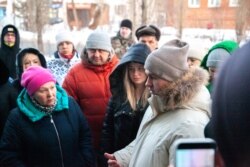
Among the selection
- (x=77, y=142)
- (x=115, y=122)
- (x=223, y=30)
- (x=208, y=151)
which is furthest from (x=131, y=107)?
(x=223, y=30)

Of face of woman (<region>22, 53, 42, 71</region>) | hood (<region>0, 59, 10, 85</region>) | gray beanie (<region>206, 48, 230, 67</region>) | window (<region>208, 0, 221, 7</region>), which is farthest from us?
window (<region>208, 0, 221, 7</region>)

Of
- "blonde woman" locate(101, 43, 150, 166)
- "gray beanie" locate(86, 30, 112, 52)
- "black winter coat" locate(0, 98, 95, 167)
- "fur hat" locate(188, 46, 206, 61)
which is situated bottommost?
"black winter coat" locate(0, 98, 95, 167)

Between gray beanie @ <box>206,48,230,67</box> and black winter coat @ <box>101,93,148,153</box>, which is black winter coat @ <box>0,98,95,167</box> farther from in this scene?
gray beanie @ <box>206,48,230,67</box>

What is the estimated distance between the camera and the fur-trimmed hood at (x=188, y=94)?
5.78 feet

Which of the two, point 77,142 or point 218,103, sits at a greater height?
point 218,103

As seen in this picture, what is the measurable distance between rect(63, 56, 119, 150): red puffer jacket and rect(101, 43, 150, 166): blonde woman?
404mm

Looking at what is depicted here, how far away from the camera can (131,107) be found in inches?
103

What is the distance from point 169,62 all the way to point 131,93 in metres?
0.86

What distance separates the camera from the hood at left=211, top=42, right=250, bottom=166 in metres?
0.64

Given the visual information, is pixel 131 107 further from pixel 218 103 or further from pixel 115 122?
pixel 218 103

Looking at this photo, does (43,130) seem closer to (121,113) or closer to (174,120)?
(121,113)

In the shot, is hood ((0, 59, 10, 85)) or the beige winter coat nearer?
the beige winter coat

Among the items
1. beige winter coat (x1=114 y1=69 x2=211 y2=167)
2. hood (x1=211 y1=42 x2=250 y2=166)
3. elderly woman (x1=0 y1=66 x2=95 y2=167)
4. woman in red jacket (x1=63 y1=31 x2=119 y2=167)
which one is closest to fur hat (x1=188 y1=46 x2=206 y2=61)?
woman in red jacket (x1=63 y1=31 x2=119 y2=167)

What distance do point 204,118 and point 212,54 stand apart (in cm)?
151
